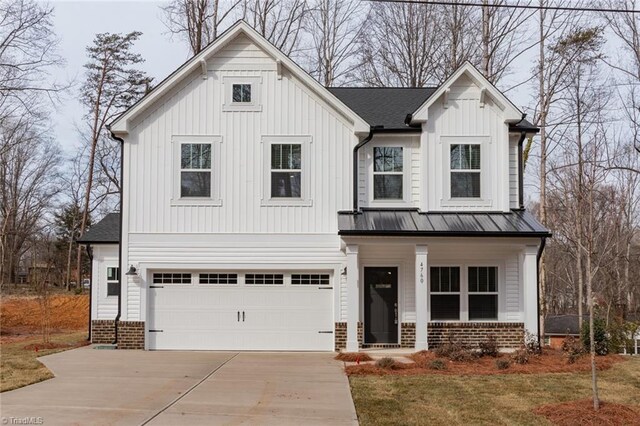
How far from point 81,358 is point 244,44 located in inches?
348

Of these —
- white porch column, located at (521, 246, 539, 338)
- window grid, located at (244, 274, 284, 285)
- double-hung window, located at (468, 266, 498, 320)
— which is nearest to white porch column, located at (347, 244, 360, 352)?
window grid, located at (244, 274, 284, 285)

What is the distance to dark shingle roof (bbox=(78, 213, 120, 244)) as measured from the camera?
17.6 meters

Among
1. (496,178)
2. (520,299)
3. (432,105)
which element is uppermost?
(432,105)

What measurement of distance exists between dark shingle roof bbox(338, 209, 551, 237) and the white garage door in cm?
187

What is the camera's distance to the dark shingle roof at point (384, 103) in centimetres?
1709

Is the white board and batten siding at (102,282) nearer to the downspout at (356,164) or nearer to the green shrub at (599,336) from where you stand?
the downspout at (356,164)

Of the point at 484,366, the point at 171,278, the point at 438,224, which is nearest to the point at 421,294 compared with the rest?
the point at 438,224

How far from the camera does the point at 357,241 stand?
15.2 m

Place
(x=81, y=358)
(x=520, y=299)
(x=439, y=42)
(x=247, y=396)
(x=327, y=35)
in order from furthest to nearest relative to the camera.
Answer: (x=327, y=35), (x=439, y=42), (x=520, y=299), (x=81, y=358), (x=247, y=396)

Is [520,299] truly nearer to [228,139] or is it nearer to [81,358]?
[228,139]

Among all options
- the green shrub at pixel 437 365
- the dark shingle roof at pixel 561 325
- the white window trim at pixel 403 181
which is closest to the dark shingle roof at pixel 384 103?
the white window trim at pixel 403 181

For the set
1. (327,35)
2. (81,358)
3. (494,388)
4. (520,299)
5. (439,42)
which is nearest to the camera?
(494,388)

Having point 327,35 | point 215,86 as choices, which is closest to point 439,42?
point 327,35

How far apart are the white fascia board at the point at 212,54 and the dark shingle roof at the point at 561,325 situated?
13.6 metres
